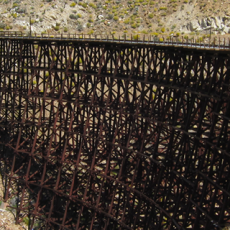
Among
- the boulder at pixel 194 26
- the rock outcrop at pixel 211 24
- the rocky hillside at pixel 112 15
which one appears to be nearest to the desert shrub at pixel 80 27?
the rocky hillside at pixel 112 15

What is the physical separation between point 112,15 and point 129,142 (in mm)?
20734

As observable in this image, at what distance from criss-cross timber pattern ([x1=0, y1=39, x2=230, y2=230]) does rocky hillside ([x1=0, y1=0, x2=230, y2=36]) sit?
1380 cm

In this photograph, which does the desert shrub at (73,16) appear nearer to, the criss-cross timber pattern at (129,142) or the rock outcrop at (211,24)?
the rock outcrop at (211,24)

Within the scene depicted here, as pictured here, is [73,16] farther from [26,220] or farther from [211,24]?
[26,220]

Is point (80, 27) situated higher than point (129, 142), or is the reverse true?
point (80, 27)

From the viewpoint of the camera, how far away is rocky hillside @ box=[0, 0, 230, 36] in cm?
2642

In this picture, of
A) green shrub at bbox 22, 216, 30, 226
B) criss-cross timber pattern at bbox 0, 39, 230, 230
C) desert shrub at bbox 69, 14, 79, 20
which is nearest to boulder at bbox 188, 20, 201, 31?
desert shrub at bbox 69, 14, 79, 20

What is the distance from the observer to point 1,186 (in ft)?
49.6

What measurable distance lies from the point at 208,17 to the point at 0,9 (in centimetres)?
1749

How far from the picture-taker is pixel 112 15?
29.3 metres

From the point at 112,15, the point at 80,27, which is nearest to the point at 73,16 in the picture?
the point at 80,27

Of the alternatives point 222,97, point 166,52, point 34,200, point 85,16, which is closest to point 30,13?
point 85,16

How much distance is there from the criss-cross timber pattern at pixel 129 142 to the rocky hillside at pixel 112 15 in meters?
13.8

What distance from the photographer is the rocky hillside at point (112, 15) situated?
26422 mm
